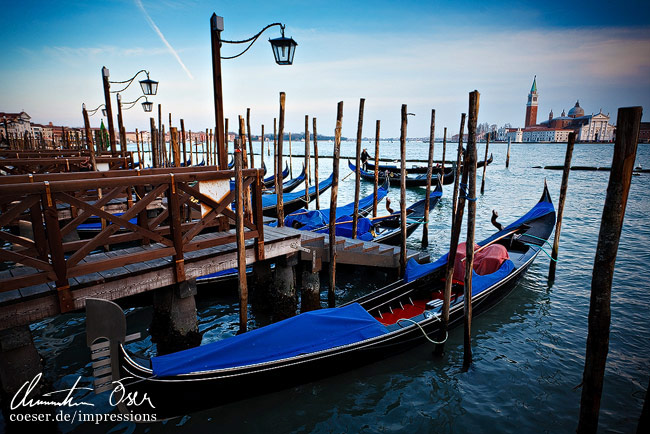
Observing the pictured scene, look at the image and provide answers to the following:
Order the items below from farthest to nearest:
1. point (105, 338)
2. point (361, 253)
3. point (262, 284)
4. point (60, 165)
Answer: point (60, 165), point (361, 253), point (262, 284), point (105, 338)

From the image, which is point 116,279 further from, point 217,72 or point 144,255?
point 217,72

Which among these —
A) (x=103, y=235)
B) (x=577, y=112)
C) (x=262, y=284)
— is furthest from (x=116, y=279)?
(x=577, y=112)

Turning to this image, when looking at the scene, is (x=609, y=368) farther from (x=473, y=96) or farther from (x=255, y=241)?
(x=255, y=241)

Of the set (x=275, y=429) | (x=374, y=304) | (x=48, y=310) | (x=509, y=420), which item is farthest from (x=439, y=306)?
(x=48, y=310)

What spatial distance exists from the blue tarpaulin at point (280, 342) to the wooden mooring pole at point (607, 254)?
213 centimetres

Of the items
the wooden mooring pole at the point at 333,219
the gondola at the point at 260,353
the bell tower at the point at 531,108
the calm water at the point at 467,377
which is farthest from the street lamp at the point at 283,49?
the bell tower at the point at 531,108

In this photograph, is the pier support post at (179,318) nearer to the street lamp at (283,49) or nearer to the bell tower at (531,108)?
the street lamp at (283,49)

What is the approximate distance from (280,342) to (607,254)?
2.92 m

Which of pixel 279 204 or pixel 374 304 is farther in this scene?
pixel 279 204

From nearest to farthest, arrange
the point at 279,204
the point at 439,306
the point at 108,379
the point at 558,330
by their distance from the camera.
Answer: the point at 108,379 < the point at 439,306 < the point at 558,330 < the point at 279,204

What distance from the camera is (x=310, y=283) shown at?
5707 mm

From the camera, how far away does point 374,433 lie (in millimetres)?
3578

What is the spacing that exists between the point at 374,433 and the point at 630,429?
270cm

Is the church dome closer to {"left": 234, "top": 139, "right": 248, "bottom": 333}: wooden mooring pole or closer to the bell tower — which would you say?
the bell tower
